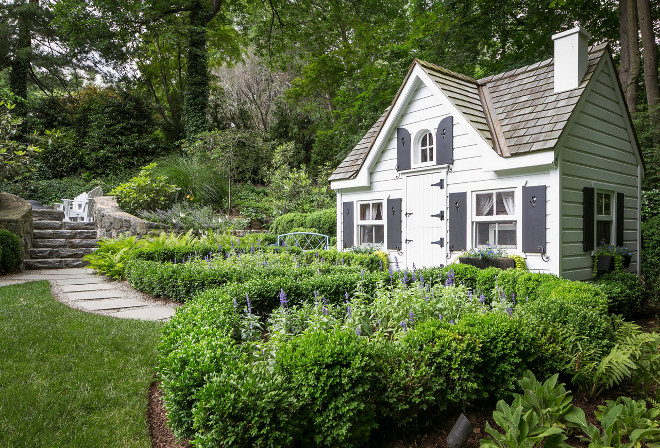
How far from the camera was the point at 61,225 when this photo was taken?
1085 centimetres

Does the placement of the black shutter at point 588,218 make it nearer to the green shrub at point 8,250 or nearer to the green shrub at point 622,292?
the green shrub at point 622,292

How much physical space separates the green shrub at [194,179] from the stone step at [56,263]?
3.48 m

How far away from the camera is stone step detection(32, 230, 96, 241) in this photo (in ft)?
33.1

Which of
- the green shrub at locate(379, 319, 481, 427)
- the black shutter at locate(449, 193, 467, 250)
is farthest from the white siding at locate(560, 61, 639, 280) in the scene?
the green shrub at locate(379, 319, 481, 427)

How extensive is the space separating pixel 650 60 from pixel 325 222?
28.8ft

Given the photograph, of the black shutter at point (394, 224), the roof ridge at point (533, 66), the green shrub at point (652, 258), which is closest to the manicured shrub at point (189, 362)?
the black shutter at point (394, 224)

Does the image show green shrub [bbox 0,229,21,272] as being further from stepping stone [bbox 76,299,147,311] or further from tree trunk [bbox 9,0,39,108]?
tree trunk [bbox 9,0,39,108]

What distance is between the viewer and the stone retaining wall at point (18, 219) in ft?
28.1

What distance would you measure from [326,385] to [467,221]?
5133 mm

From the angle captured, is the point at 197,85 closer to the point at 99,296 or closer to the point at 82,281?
the point at 82,281

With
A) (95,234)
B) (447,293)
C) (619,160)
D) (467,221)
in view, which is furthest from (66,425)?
(95,234)

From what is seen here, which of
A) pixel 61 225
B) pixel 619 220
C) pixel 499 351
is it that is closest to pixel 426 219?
pixel 619 220

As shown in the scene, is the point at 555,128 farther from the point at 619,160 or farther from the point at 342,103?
the point at 342,103

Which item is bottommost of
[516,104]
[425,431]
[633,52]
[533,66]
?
[425,431]
